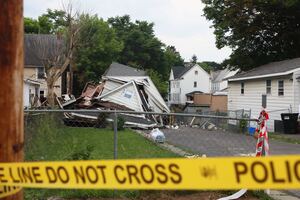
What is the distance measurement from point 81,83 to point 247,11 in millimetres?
34454

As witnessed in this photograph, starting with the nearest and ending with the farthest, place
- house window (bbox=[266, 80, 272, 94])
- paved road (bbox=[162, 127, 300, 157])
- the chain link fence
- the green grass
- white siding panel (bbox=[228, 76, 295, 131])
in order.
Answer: the green grass < the chain link fence < paved road (bbox=[162, 127, 300, 157]) < white siding panel (bbox=[228, 76, 295, 131]) < house window (bbox=[266, 80, 272, 94])

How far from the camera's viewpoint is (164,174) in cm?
304

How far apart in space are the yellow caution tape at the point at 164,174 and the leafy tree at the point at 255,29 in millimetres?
32747

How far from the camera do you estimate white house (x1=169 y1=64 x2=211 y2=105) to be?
92.3 m

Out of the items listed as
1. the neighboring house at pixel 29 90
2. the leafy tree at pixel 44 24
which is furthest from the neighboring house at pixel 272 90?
the leafy tree at pixel 44 24

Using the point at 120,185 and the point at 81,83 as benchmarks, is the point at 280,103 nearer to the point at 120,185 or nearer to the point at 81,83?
the point at 120,185

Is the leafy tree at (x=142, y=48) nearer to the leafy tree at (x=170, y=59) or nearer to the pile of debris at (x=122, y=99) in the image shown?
the leafy tree at (x=170, y=59)

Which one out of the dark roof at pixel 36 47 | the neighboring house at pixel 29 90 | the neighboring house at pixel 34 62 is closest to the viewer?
the neighboring house at pixel 29 90

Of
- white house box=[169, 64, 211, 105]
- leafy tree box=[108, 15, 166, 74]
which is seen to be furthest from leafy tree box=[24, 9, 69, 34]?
white house box=[169, 64, 211, 105]

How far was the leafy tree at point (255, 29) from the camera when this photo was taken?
117 feet

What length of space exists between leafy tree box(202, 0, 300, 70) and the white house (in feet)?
170

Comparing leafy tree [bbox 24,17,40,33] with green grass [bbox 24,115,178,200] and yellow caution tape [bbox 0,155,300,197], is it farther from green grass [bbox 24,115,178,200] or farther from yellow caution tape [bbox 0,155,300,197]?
yellow caution tape [bbox 0,155,300,197]

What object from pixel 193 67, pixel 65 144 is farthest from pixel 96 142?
pixel 193 67

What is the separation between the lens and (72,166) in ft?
11.1
